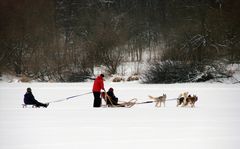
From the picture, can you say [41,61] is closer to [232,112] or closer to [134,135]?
Answer: [232,112]

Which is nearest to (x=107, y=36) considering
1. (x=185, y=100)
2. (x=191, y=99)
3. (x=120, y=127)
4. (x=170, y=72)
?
(x=170, y=72)

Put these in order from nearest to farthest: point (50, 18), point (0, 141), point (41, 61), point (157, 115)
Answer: point (0, 141), point (157, 115), point (41, 61), point (50, 18)

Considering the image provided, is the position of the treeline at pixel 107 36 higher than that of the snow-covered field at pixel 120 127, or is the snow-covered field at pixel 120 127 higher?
the treeline at pixel 107 36

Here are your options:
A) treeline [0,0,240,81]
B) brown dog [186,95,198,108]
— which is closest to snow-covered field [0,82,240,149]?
brown dog [186,95,198,108]

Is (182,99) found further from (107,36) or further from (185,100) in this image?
(107,36)

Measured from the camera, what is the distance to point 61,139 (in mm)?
11281

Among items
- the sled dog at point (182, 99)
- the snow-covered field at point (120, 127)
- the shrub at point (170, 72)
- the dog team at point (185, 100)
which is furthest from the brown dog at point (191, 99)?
the shrub at point (170, 72)

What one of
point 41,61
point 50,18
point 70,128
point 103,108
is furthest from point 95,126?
point 50,18

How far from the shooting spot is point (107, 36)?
4553 centimetres

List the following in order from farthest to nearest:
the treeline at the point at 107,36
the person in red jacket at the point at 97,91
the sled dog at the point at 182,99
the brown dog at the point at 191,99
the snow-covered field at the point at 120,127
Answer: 1. the treeline at the point at 107,36
2. the person in red jacket at the point at 97,91
3. the sled dog at the point at 182,99
4. the brown dog at the point at 191,99
5. the snow-covered field at the point at 120,127

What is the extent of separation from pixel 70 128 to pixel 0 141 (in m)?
2.27

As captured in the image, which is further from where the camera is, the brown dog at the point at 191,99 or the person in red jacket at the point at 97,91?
the person in red jacket at the point at 97,91

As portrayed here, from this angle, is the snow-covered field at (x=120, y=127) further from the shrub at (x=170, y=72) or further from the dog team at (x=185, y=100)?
the shrub at (x=170, y=72)

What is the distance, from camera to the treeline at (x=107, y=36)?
41.2 m
